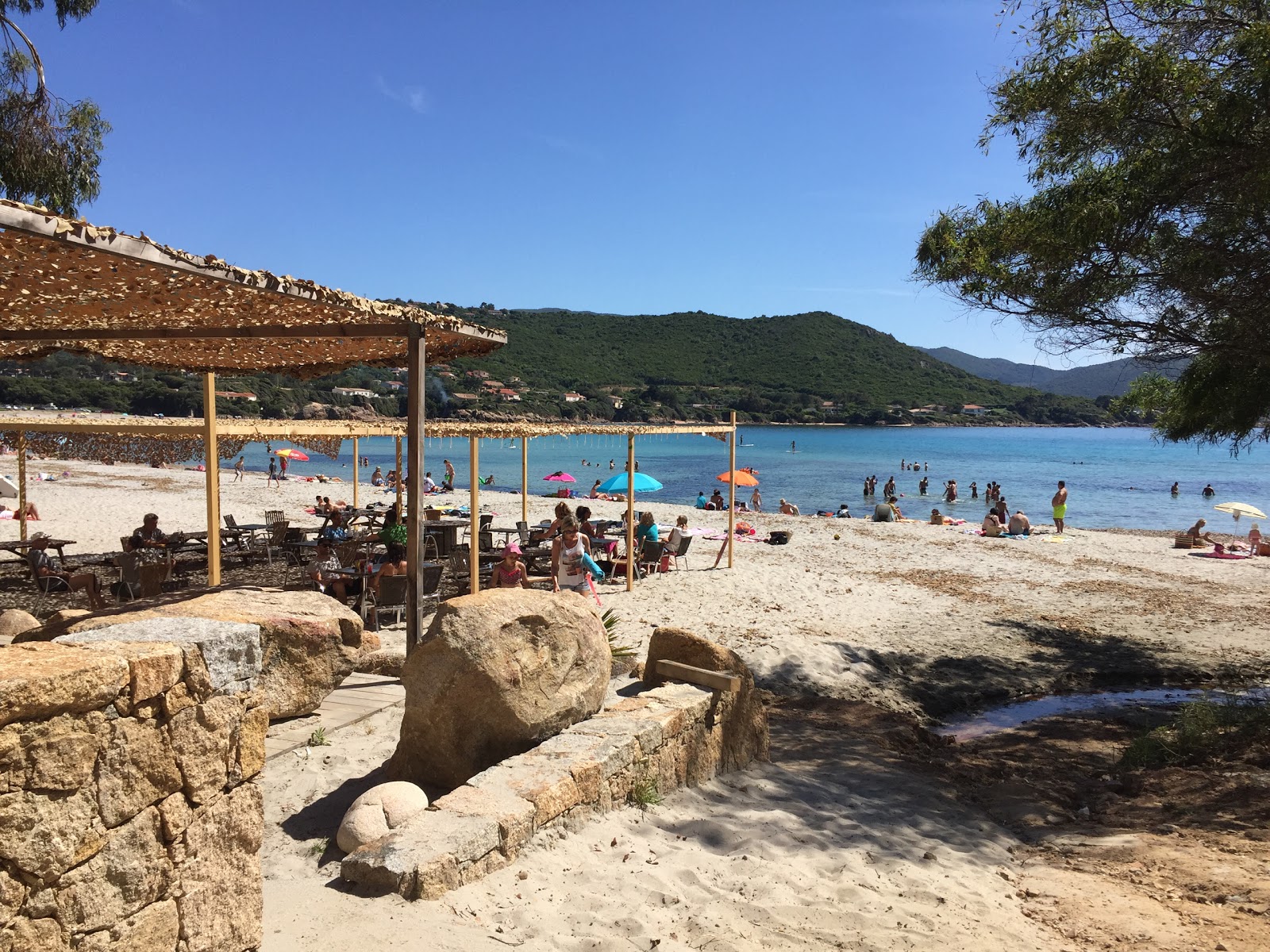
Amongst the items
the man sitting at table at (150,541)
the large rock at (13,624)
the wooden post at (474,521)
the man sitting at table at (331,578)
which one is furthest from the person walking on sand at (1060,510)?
the large rock at (13,624)

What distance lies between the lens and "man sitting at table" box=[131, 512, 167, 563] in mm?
10125

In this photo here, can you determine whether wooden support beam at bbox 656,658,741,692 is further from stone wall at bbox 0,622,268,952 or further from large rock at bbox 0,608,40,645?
large rock at bbox 0,608,40,645

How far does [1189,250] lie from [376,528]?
41.5ft

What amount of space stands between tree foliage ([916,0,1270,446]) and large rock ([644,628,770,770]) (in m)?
4.23

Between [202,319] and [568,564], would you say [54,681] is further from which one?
[568,564]

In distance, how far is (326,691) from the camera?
5.27 meters

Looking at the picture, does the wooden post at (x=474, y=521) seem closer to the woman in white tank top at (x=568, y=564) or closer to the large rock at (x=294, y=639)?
the woman in white tank top at (x=568, y=564)

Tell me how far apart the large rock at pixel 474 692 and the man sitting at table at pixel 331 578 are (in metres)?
4.11

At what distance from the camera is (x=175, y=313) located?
14.9ft

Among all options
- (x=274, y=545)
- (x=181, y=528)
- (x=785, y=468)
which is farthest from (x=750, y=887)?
(x=785, y=468)

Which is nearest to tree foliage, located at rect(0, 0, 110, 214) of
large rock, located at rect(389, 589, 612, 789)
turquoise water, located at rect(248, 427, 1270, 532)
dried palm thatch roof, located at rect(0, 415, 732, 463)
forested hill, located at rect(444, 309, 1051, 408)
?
dried palm thatch roof, located at rect(0, 415, 732, 463)

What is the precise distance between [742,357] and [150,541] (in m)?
107

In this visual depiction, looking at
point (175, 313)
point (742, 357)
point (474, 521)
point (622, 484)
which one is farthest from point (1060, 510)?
point (742, 357)

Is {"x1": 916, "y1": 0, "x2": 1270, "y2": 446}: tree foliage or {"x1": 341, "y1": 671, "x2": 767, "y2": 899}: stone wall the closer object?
{"x1": 341, "y1": 671, "x2": 767, "y2": 899}: stone wall
